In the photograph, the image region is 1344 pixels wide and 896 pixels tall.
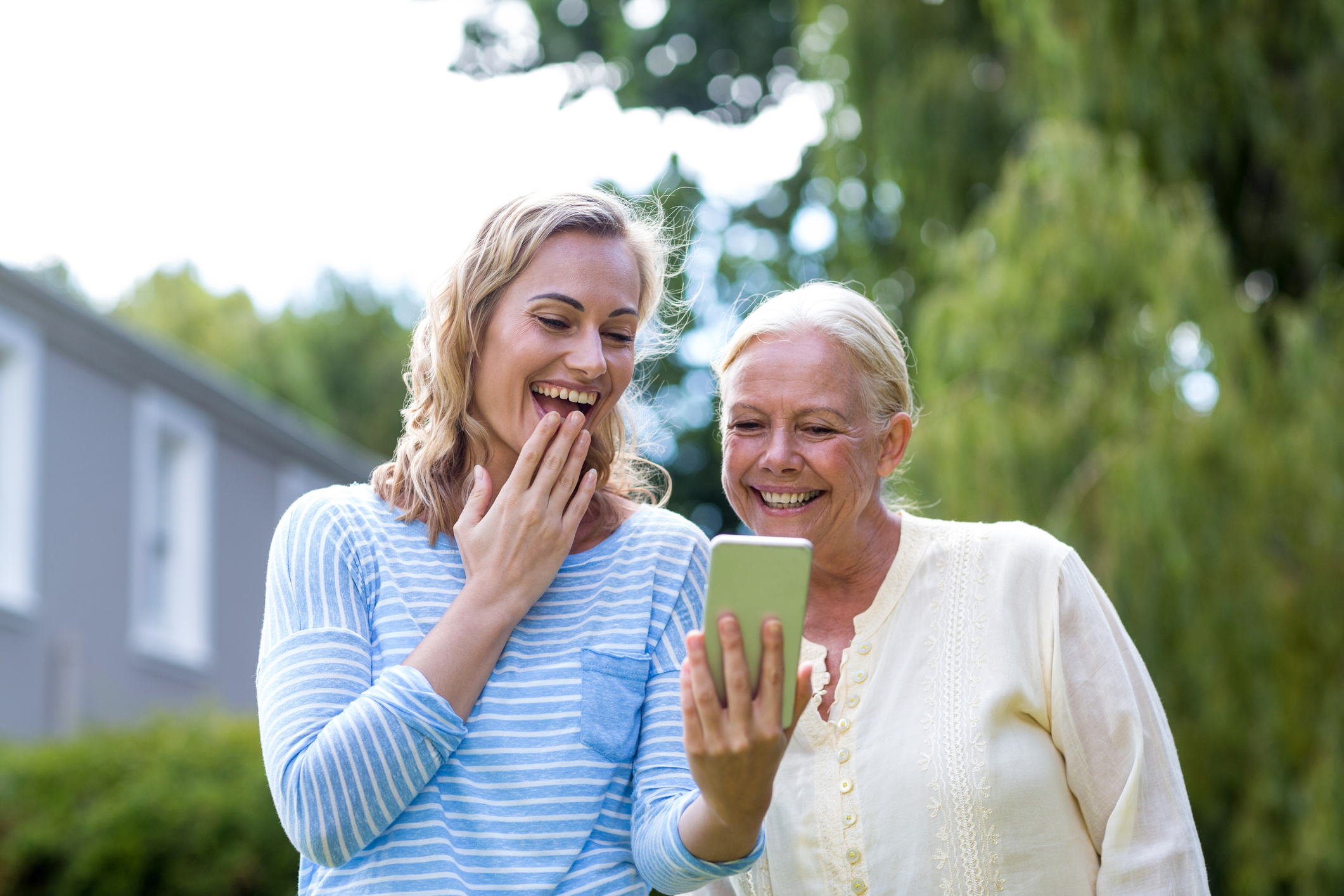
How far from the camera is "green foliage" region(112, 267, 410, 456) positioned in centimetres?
2953

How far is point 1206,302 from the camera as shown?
6895mm

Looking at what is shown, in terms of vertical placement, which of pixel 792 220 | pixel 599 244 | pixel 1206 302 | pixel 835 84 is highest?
pixel 792 220

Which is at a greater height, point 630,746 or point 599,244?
point 599,244

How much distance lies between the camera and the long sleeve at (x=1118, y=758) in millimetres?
2484

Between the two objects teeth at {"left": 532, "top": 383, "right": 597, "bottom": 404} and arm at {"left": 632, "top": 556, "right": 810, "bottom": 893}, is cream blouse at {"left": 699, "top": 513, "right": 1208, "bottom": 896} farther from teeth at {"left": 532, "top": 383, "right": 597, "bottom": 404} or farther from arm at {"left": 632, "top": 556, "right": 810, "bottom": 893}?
teeth at {"left": 532, "top": 383, "right": 597, "bottom": 404}

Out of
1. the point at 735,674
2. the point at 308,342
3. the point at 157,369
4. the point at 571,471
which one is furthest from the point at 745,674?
the point at 308,342

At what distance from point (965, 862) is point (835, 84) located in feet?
28.2

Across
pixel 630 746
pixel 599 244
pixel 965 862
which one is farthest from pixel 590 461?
pixel 965 862

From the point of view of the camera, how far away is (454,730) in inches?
72.1

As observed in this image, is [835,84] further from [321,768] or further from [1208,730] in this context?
[321,768]

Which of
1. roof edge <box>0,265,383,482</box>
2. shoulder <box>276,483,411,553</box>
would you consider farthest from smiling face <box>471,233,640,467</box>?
roof edge <box>0,265,383,482</box>

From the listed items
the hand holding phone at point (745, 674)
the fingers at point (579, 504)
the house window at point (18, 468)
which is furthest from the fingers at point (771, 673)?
the house window at point (18, 468)

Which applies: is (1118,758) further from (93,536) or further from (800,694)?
(93,536)

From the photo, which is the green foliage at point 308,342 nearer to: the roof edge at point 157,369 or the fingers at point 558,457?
the roof edge at point 157,369
